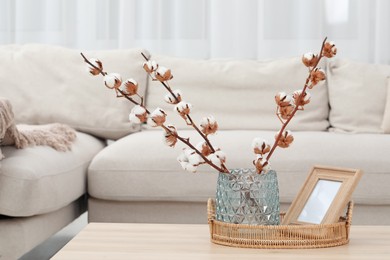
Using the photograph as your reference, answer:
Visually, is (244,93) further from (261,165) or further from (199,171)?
(261,165)

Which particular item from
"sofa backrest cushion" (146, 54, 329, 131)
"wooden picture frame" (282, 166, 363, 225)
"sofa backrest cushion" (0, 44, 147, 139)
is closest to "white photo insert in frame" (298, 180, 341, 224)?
"wooden picture frame" (282, 166, 363, 225)

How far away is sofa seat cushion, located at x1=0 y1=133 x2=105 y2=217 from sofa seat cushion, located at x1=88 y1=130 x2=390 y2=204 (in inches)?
4.4

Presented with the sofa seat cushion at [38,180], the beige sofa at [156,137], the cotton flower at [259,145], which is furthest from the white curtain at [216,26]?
the cotton flower at [259,145]

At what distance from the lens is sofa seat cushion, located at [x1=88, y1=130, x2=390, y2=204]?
2.48m

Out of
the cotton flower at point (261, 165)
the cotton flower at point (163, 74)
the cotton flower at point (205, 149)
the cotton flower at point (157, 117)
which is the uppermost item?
the cotton flower at point (163, 74)

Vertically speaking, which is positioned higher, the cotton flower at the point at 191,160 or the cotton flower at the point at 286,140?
the cotton flower at the point at 286,140

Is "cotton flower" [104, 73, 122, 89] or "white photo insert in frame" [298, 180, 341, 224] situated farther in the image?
"white photo insert in frame" [298, 180, 341, 224]

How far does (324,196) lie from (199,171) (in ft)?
3.08

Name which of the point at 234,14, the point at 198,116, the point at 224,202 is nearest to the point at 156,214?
the point at 198,116

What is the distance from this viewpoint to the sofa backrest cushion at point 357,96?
310 cm

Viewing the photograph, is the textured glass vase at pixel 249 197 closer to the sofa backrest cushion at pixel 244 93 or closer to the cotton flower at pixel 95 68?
the cotton flower at pixel 95 68

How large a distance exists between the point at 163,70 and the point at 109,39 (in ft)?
7.87

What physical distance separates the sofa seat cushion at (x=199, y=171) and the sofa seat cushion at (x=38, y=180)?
4.4 inches

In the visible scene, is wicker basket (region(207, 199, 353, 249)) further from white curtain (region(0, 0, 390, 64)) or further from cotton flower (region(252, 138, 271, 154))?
white curtain (region(0, 0, 390, 64))
